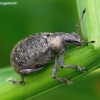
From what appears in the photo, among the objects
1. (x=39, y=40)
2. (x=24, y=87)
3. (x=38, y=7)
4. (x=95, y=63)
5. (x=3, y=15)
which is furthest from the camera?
(x=38, y=7)

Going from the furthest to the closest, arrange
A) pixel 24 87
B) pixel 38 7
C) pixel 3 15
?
pixel 38 7, pixel 3 15, pixel 24 87

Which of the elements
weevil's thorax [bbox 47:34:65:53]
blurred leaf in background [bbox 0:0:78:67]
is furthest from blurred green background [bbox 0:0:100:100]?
weevil's thorax [bbox 47:34:65:53]

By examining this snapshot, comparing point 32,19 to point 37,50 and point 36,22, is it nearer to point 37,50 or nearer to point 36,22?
point 36,22

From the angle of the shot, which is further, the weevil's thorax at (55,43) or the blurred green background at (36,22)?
the blurred green background at (36,22)

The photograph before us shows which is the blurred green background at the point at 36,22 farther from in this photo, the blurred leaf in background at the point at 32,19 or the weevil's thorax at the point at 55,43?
the weevil's thorax at the point at 55,43

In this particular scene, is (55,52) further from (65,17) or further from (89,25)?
(65,17)

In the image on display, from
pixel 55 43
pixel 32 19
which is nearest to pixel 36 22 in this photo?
pixel 32 19

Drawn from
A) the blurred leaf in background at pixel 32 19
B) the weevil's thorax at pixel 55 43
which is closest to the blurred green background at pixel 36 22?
the blurred leaf in background at pixel 32 19

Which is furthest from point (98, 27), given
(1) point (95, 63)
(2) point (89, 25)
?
(1) point (95, 63)

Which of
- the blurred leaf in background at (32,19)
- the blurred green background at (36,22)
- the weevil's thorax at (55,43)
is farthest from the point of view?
the blurred leaf in background at (32,19)
